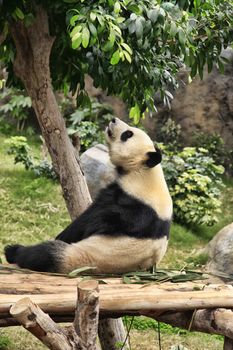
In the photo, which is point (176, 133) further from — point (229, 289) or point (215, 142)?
point (229, 289)

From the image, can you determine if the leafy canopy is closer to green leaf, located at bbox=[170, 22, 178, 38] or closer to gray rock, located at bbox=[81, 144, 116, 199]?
green leaf, located at bbox=[170, 22, 178, 38]

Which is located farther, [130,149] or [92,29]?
[130,149]

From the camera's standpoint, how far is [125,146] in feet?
13.0

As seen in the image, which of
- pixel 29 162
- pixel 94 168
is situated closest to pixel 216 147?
pixel 94 168

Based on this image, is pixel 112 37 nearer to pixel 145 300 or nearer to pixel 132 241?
pixel 132 241

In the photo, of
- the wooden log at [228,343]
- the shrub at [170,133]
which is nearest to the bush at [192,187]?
the shrub at [170,133]

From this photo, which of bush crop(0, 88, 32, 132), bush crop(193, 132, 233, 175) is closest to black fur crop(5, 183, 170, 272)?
bush crop(193, 132, 233, 175)

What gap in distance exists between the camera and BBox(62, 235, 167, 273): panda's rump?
11.4 ft

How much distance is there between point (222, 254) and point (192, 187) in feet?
6.06

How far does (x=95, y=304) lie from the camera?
2.35m

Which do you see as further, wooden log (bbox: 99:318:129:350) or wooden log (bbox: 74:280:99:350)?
wooden log (bbox: 99:318:129:350)

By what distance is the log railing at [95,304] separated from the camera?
227 cm

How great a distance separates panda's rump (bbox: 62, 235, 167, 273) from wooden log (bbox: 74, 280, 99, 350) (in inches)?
41.7

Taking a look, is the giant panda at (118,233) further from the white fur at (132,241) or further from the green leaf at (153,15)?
the green leaf at (153,15)
